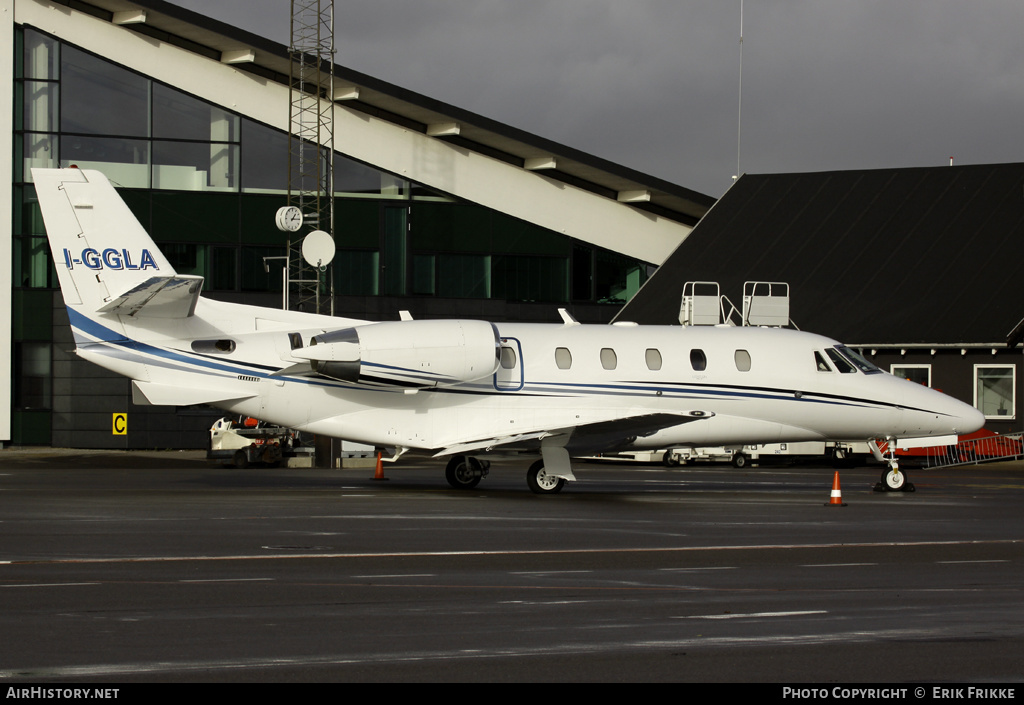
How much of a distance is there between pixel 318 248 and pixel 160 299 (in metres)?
12.6

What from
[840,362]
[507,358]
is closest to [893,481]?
[840,362]

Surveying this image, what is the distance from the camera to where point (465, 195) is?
46.8 meters

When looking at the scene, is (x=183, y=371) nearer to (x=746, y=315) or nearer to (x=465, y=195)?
(x=746, y=315)

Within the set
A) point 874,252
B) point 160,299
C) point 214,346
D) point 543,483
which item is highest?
point 874,252

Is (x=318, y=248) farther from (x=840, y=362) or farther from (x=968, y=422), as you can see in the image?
(x=968, y=422)

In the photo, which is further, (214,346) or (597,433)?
(597,433)

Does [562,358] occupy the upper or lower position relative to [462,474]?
upper

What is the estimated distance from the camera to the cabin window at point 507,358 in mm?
21969

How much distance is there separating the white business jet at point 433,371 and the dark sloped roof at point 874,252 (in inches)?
643

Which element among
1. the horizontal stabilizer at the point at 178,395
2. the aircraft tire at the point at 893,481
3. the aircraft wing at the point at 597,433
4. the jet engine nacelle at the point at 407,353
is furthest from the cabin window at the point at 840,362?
the horizontal stabilizer at the point at 178,395

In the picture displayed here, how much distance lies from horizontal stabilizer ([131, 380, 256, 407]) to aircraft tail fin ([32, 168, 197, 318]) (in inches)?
51.3

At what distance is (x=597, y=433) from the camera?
70.5 feet

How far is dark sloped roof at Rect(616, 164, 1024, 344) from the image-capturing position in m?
38.7
